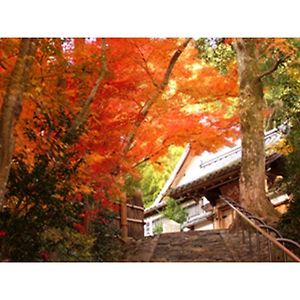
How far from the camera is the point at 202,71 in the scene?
4.81 meters

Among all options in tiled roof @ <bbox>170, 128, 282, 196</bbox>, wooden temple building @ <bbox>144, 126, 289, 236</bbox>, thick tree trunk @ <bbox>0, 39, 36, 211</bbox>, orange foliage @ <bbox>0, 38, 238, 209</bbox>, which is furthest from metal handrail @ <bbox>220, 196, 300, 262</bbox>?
thick tree trunk @ <bbox>0, 39, 36, 211</bbox>

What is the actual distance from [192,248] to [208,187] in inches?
20.9

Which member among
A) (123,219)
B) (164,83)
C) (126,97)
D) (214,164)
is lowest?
(123,219)

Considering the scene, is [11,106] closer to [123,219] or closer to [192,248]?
[123,219]

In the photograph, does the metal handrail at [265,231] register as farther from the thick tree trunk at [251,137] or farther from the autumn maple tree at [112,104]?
the autumn maple tree at [112,104]

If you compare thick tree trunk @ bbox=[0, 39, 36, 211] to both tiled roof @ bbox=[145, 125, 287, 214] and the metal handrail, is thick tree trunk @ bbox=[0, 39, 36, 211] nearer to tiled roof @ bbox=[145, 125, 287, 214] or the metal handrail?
tiled roof @ bbox=[145, 125, 287, 214]

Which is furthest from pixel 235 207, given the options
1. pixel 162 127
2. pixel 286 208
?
pixel 162 127

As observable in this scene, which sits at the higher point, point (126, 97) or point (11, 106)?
point (126, 97)

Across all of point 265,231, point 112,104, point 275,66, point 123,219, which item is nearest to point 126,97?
point 112,104

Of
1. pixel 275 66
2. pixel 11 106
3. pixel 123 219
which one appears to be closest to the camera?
pixel 11 106

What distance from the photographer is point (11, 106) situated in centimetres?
444

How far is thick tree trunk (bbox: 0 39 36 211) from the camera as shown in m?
4.35

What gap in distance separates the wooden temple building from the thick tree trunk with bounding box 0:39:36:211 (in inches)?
44.7
